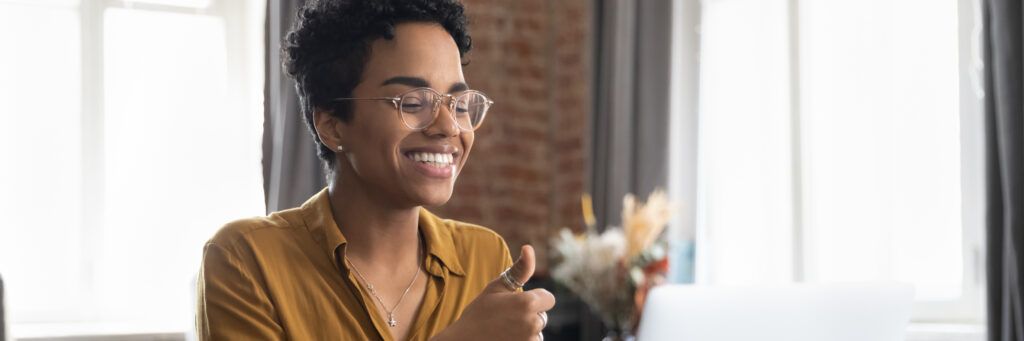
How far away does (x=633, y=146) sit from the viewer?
13.3 feet

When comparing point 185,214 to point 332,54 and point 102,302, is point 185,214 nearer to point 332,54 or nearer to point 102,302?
point 102,302

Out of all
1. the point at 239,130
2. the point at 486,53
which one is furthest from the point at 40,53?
the point at 486,53

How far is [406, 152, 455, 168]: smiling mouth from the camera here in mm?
1263

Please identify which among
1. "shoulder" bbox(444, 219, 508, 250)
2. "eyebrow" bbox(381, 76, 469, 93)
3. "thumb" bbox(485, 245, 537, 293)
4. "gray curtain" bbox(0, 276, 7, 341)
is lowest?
"gray curtain" bbox(0, 276, 7, 341)

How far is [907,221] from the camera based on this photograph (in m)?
3.31

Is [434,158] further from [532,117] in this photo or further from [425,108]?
[532,117]

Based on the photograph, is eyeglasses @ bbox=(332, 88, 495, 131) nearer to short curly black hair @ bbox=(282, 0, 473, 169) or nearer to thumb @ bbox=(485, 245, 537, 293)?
short curly black hair @ bbox=(282, 0, 473, 169)

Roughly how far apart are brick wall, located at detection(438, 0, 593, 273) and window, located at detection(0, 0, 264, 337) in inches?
36.4

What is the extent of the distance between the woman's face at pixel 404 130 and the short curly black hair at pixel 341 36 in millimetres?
12

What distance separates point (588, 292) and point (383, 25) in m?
2.36

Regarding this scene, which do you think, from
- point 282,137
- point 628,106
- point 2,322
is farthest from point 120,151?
point 2,322

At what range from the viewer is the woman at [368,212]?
4.13 ft

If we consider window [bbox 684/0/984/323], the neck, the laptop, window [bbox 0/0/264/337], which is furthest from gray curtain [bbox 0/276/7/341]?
window [bbox 684/0/984/323]

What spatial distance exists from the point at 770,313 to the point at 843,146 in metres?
2.23
